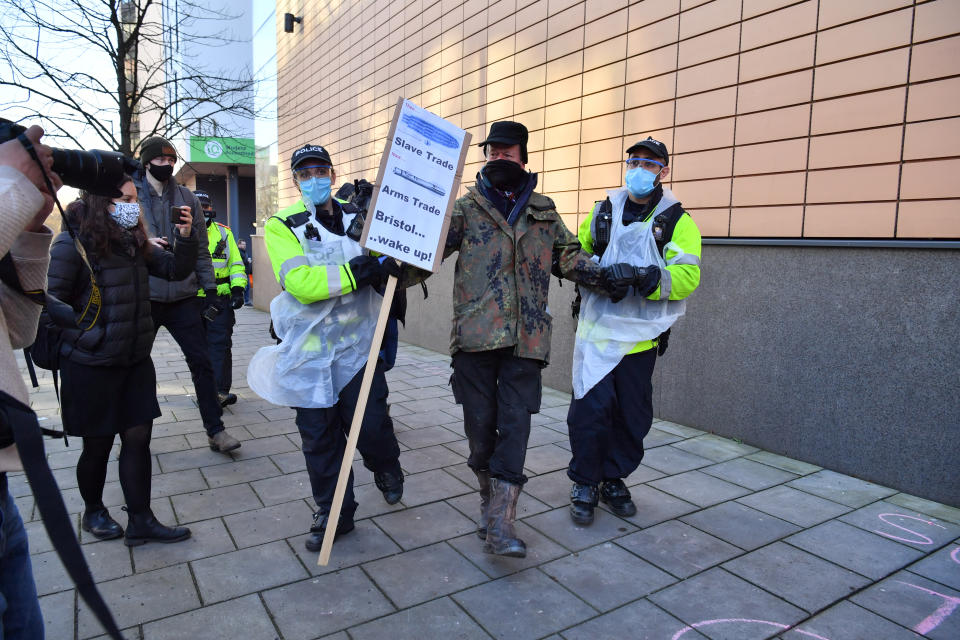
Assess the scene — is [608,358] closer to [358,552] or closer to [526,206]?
[526,206]

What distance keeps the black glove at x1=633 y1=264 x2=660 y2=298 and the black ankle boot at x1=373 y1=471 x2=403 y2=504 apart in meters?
1.73

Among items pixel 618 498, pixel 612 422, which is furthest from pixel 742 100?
pixel 618 498

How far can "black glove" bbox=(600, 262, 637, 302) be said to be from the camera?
3416 millimetres

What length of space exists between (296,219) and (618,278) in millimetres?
1656

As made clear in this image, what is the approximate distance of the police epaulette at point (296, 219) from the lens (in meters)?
3.21

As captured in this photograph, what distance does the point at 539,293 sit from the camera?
10.7ft

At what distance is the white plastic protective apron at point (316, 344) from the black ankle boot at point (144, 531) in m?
0.82

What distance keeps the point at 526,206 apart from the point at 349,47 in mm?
10105

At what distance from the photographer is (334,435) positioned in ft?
10.9

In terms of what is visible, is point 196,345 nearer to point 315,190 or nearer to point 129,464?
point 129,464

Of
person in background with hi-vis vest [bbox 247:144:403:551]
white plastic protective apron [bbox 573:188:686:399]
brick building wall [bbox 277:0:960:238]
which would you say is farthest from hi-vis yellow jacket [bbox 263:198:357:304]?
brick building wall [bbox 277:0:960:238]

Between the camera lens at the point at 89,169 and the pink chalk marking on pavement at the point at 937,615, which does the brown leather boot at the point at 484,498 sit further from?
the camera lens at the point at 89,169

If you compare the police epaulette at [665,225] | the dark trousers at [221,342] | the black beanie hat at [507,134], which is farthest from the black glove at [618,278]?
the dark trousers at [221,342]

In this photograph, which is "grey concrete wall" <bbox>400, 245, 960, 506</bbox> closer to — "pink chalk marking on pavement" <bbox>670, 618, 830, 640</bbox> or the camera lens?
"pink chalk marking on pavement" <bbox>670, 618, 830, 640</bbox>
